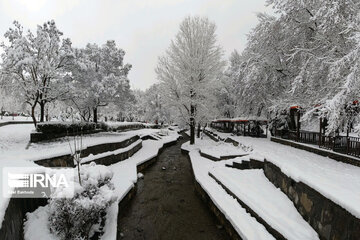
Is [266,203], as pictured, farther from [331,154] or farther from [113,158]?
[113,158]

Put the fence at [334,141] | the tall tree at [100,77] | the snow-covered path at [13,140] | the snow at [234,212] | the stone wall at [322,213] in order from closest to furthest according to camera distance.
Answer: the stone wall at [322,213], the snow at [234,212], the fence at [334,141], the snow-covered path at [13,140], the tall tree at [100,77]

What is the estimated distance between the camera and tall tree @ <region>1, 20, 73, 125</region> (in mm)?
11555

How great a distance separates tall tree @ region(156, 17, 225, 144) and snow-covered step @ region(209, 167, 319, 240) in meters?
9.45

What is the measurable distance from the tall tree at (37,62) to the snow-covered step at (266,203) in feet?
43.6

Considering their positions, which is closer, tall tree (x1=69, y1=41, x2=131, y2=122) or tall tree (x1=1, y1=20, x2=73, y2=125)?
tall tree (x1=1, y1=20, x2=73, y2=125)

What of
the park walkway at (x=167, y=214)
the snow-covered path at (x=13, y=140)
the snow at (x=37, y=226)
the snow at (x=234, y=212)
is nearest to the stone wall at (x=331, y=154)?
the snow at (x=234, y=212)

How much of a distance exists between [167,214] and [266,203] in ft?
12.3

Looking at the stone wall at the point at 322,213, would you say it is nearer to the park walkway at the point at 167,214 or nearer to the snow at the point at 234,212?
the snow at the point at 234,212

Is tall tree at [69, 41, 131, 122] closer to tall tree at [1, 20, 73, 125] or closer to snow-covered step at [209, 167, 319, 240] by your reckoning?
tall tree at [1, 20, 73, 125]

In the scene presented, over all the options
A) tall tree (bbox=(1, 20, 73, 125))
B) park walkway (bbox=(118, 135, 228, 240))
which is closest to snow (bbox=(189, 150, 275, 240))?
park walkway (bbox=(118, 135, 228, 240))

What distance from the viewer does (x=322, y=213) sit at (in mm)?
4195

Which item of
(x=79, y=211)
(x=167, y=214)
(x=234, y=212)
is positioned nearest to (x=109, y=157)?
(x=167, y=214)

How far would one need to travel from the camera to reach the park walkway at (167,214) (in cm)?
604

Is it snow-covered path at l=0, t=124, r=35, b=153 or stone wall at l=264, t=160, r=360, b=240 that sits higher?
snow-covered path at l=0, t=124, r=35, b=153
